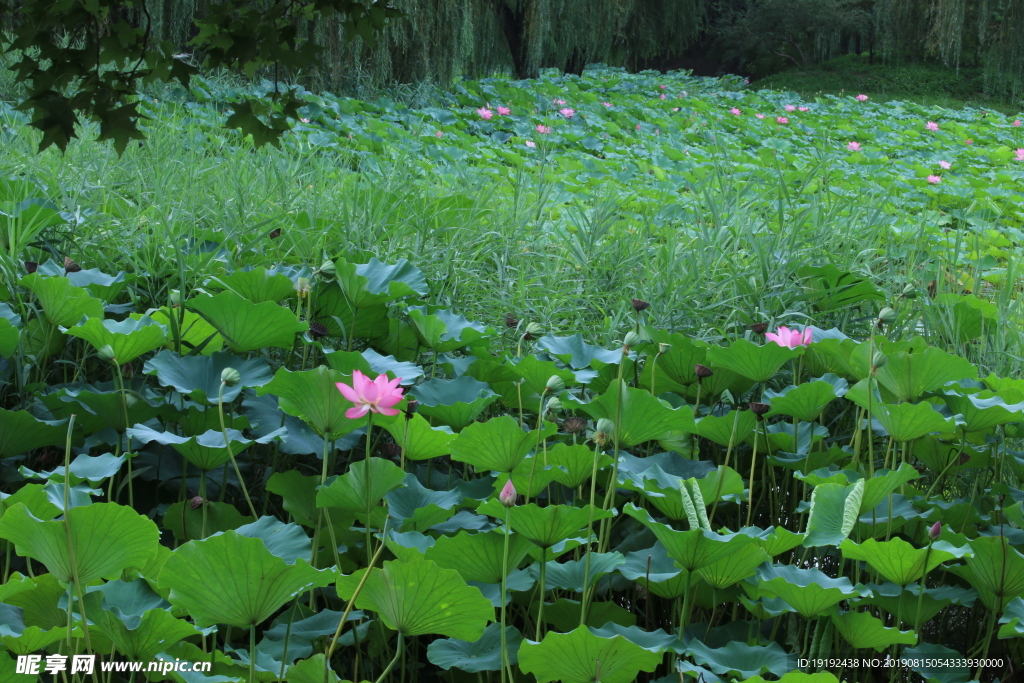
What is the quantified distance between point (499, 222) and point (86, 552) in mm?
1791

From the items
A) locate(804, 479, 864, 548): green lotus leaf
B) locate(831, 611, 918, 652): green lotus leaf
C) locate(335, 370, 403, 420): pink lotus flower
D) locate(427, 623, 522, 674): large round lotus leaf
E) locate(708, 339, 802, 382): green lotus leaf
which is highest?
locate(335, 370, 403, 420): pink lotus flower

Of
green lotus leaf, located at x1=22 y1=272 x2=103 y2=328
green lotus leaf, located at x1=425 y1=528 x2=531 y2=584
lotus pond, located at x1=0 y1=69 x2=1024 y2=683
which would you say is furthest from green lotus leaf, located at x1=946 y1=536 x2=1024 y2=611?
green lotus leaf, located at x1=22 y1=272 x2=103 y2=328

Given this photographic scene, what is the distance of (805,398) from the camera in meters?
1.24

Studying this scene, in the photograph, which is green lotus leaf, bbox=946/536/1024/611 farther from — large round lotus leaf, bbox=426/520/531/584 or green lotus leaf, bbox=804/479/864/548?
large round lotus leaf, bbox=426/520/531/584

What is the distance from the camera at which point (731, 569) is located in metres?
0.95

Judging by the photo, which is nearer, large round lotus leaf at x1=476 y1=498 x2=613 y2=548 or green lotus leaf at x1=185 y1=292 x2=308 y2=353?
large round lotus leaf at x1=476 y1=498 x2=613 y2=548

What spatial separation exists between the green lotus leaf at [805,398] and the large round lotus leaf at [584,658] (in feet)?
1.84

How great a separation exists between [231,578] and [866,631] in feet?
2.35

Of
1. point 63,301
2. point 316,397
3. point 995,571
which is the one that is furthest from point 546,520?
point 63,301

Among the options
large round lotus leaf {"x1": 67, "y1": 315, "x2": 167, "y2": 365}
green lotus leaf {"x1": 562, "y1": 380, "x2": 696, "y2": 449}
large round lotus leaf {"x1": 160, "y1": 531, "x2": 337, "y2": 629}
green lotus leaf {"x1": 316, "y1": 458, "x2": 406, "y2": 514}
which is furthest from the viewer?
large round lotus leaf {"x1": 67, "y1": 315, "x2": 167, "y2": 365}

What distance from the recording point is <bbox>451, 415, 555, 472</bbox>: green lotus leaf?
40.4 inches

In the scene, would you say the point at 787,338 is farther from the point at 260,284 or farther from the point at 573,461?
the point at 260,284

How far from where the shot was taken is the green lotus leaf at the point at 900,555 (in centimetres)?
89

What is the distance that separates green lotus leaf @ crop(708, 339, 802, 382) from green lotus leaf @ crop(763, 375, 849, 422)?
6cm
